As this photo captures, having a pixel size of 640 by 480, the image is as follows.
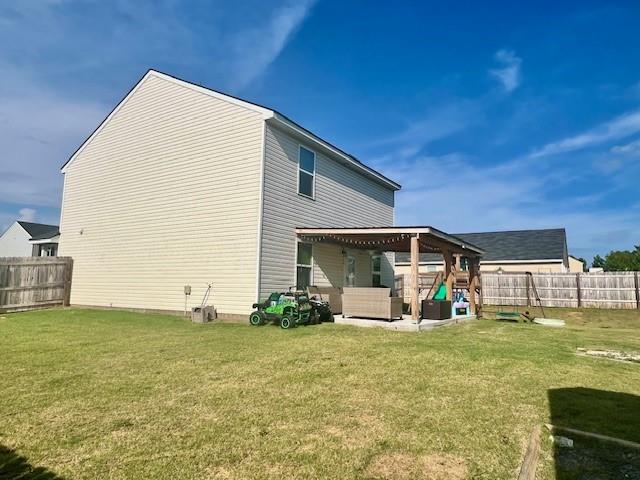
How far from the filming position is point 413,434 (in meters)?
3.38

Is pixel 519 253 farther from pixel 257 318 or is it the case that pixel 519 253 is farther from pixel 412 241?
pixel 257 318

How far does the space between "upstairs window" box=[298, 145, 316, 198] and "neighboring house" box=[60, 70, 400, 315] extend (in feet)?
0.15

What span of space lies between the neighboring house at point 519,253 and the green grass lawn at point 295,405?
22.2 m

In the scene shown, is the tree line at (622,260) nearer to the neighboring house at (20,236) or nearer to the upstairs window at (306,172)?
the upstairs window at (306,172)

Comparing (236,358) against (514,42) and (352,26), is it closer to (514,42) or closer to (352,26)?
(352,26)

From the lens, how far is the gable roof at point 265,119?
11.5 metres

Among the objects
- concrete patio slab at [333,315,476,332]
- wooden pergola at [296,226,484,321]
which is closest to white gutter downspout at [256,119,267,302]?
wooden pergola at [296,226,484,321]

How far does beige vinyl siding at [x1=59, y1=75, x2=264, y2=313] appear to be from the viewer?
11.6 meters

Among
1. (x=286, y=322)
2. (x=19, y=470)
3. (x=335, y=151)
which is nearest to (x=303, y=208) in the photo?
(x=335, y=151)

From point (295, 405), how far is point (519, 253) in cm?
2871

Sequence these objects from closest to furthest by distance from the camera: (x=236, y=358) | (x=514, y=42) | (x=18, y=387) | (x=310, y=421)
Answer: (x=310, y=421) → (x=18, y=387) → (x=236, y=358) → (x=514, y=42)

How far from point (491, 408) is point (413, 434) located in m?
1.22

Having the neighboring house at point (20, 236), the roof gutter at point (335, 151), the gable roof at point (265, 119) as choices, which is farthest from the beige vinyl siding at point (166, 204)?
the neighboring house at point (20, 236)

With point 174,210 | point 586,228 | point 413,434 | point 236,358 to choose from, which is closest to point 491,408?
point 413,434
